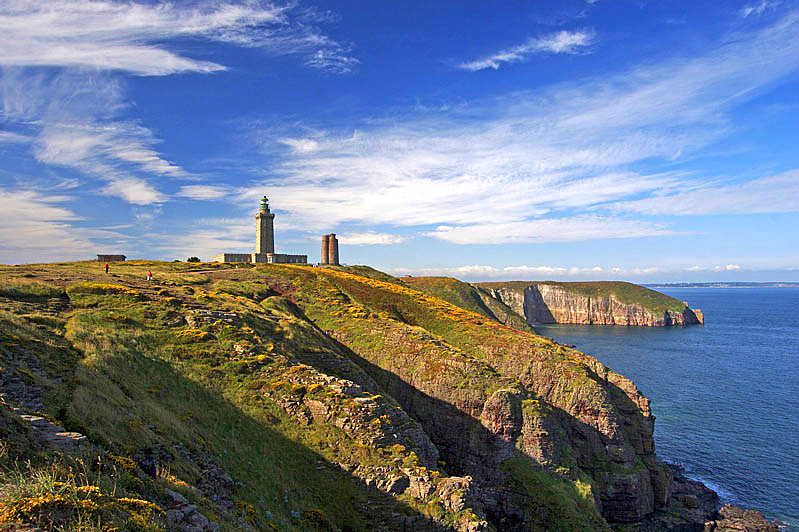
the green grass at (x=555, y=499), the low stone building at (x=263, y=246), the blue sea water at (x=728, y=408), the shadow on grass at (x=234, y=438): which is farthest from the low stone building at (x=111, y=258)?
the blue sea water at (x=728, y=408)

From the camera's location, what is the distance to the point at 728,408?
246 feet

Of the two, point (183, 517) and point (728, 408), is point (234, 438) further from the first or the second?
point (728, 408)

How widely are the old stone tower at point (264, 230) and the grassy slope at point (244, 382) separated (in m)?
52.3

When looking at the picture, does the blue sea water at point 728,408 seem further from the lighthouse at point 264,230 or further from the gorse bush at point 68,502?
the lighthouse at point 264,230

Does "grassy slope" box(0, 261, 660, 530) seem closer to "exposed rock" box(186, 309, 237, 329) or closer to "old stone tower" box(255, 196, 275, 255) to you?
"exposed rock" box(186, 309, 237, 329)

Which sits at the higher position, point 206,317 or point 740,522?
point 206,317

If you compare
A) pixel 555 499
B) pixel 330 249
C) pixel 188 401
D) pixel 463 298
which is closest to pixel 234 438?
pixel 188 401

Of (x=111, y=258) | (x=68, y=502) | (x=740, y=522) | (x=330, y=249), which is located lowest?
(x=740, y=522)

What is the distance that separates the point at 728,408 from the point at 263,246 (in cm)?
9960

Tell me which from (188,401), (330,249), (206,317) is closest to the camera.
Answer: (188,401)

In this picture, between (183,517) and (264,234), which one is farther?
(264,234)

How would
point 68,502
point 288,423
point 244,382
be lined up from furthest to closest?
point 244,382 → point 288,423 → point 68,502

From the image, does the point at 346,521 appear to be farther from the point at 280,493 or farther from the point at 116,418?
the point at 116,418

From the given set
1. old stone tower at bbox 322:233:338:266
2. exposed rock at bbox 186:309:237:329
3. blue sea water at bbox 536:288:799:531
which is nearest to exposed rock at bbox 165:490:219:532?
exposed rock at bbox 186:309:237:329
